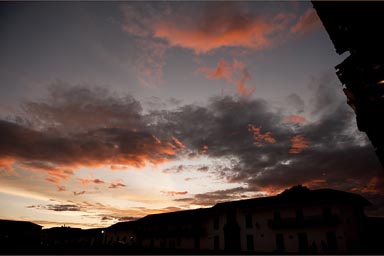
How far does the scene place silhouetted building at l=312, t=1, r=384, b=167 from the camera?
938cm

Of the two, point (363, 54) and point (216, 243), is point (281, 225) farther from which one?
point (363, 54)

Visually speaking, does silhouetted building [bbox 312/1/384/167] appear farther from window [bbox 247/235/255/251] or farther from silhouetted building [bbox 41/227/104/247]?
silhouetted building [bbox 41/227/104/247]

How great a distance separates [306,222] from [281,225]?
2.96 m

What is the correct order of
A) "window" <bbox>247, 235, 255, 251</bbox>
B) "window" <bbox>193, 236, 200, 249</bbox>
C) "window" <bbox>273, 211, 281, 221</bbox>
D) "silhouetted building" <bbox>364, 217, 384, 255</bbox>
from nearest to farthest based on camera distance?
"silhouetted building" <bbox>364, 217, 384, 255</bbox> → "window" <bbox>273, 211, 281, 221</bbox> → "window" <bbox>247, 235, 255, 251</bbox> → "window" <bbox>193, 236, 200, 249</bbox>

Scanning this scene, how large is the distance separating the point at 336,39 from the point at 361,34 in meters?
2.05

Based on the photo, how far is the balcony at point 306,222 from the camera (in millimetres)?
26547

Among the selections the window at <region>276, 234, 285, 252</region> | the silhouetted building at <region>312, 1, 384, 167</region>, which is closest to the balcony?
the window at <region>276, 234, 285, 252</region>

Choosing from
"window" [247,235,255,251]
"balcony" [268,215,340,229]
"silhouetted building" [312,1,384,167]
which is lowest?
"window" [247,235,255,251]

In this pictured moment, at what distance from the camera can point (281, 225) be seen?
29.9 m

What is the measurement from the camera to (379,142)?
38.0 ft

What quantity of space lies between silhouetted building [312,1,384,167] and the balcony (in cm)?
1780

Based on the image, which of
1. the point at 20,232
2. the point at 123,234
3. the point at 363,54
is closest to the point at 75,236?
the point at 20,232

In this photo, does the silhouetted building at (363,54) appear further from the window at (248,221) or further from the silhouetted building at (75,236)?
the silhouetted building at (75,236)

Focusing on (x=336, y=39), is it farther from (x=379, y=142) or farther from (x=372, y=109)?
(x=379, y=142)
